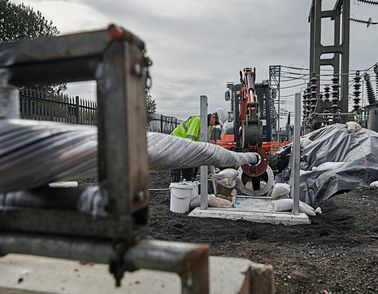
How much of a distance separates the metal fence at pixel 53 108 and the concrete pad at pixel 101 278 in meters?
7.56

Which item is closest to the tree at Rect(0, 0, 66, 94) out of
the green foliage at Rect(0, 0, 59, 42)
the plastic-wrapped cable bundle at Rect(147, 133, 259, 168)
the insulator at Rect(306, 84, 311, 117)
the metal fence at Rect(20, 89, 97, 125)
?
the green foliage at Rect(0, 0, 59, 42)

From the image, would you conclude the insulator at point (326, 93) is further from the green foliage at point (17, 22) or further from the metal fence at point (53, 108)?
the green foliage at point (17, 22)

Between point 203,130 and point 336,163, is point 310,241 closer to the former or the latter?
point 203,130

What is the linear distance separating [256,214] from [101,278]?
197 inches

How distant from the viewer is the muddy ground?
11.4 feet

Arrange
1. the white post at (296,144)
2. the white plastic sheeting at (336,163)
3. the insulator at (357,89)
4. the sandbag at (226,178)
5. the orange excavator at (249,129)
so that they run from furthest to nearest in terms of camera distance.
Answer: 1. the insulator at (357,89)
2. the white plastic sheeting at (336,163)
3. the sandbag at (226,178)
4. the orange excavator at (249,129)
5. the white post at (296,144)

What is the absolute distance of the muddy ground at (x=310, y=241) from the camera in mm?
3475

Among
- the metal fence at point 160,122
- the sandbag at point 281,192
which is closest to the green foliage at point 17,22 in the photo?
the metal fence at point 160,122

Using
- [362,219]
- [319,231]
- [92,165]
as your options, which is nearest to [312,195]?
[362,219]

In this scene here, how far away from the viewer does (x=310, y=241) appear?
494 cm

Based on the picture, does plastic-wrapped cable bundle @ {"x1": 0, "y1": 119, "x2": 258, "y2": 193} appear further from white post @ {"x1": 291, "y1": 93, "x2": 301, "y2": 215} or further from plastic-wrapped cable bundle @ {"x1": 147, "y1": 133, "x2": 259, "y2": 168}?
white post @ {"x1": 291, "y1": 93, "x2": 301, "y2": 215}

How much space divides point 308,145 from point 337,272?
28.3 ft

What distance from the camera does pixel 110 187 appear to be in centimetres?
97

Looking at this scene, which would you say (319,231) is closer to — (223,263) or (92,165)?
(223,263)
